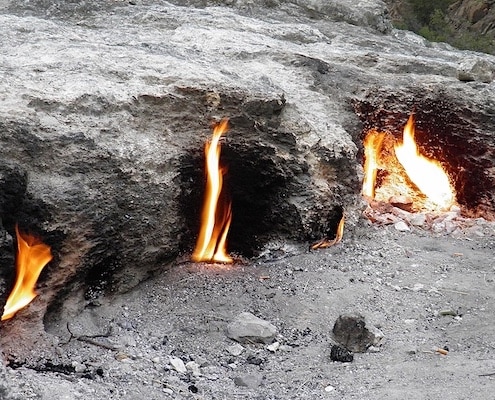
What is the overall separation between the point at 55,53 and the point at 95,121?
4.10 ft

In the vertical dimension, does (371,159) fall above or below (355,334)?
above

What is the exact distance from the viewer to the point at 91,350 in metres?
4.17

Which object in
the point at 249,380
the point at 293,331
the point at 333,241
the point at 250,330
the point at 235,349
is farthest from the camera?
the point at 333,241

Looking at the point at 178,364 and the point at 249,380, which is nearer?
the point at 249,380

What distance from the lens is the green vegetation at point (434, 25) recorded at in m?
17.6

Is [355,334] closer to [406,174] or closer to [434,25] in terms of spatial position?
[406,174]

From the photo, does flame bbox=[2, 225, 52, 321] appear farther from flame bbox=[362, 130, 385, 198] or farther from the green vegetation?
the green vegetation

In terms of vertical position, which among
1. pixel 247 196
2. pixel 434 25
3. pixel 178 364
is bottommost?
pixel 178 364

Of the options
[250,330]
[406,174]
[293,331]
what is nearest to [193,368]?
[250,330]

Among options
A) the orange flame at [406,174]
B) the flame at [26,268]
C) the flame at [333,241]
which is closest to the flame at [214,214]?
the flame at [333,241]

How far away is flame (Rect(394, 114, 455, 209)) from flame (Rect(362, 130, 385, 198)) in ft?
0.74

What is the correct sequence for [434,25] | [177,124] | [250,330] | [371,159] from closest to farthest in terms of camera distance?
[250,330] < [177,124] < [371,159] < [434,25]

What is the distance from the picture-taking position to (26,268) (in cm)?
418

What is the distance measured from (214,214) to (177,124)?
0.85m
